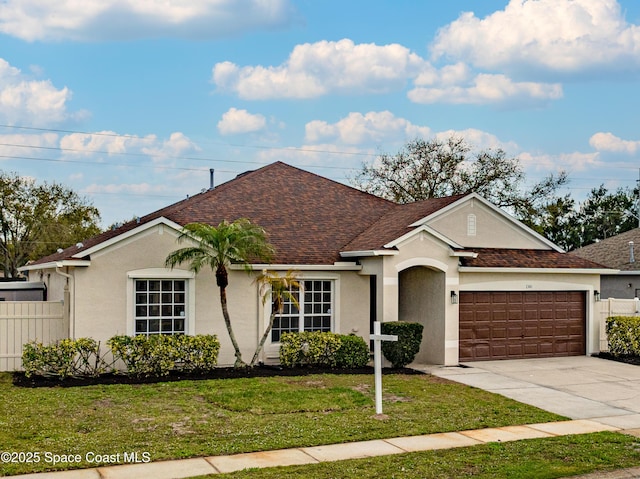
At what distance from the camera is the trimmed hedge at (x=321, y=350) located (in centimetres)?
1823

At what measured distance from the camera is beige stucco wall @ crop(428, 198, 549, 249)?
21375mm

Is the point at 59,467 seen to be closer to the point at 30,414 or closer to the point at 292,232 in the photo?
the point at 30,414

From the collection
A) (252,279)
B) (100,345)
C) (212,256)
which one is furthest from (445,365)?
(100,345)

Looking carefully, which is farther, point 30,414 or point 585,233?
point 585,233

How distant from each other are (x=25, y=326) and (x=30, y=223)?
33927 mm

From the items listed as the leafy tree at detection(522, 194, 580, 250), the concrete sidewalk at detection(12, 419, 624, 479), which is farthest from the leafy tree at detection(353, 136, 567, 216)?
the concrete sidewalk at detection(12, 419, 624, 479)

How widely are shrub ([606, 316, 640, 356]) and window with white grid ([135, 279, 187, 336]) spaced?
12.3 metres

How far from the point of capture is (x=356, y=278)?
20219mm

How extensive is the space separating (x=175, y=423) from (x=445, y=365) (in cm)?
937

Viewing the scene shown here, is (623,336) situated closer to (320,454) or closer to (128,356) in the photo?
(128,356)

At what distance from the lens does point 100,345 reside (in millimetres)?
17422

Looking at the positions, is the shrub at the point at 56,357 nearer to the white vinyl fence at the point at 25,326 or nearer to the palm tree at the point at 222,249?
the white vinyl fence at the point at 25,326

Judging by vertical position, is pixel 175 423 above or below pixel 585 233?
below

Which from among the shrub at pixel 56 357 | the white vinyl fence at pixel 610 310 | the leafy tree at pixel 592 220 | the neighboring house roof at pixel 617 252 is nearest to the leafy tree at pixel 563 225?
the leafy tree at pixel 592 220
